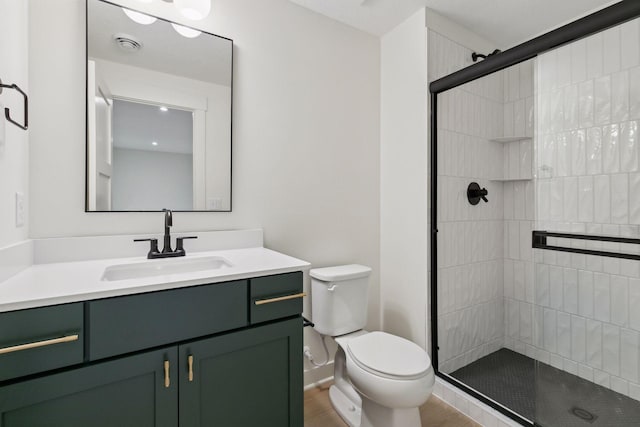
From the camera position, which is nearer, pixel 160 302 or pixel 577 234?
pixel 160 302

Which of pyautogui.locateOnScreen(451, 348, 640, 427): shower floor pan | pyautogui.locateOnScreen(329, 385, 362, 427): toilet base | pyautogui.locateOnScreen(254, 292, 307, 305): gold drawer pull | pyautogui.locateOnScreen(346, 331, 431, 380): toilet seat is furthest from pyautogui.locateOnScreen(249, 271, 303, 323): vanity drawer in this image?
pyautogui.locateOnScreen(451, 348, 640, 427): shower floor pan

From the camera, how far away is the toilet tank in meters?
1.72

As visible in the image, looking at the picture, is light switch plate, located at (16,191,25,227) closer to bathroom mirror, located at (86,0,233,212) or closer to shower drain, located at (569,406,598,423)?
bathroom mirror, located at (86,0,233,212)

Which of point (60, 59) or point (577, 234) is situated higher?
point (60, 59)

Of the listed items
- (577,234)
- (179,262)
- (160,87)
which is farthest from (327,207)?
(577,234)

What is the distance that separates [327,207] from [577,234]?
1.42 m

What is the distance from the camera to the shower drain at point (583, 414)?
1.54m

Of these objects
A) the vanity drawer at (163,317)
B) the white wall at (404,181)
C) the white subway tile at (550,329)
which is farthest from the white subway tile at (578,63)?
the vanity drawer at (163,317)

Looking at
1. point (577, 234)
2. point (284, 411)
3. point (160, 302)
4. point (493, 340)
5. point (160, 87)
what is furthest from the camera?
point (493, 340)

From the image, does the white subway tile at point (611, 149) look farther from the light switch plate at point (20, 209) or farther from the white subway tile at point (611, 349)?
the light switch plate at point (20, 209)

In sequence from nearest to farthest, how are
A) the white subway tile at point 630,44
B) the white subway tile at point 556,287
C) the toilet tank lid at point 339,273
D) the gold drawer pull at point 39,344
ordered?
the gold drawer pull at point 39,344, the white subway tile at point 630,44, the toilet tank lid at point 339,273, the white subway tile at point 556,287

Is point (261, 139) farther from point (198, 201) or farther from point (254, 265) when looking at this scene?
point (254, 265)

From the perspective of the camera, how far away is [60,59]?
1305 mm

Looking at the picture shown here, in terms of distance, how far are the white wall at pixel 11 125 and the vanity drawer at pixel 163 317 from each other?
0.48 m
